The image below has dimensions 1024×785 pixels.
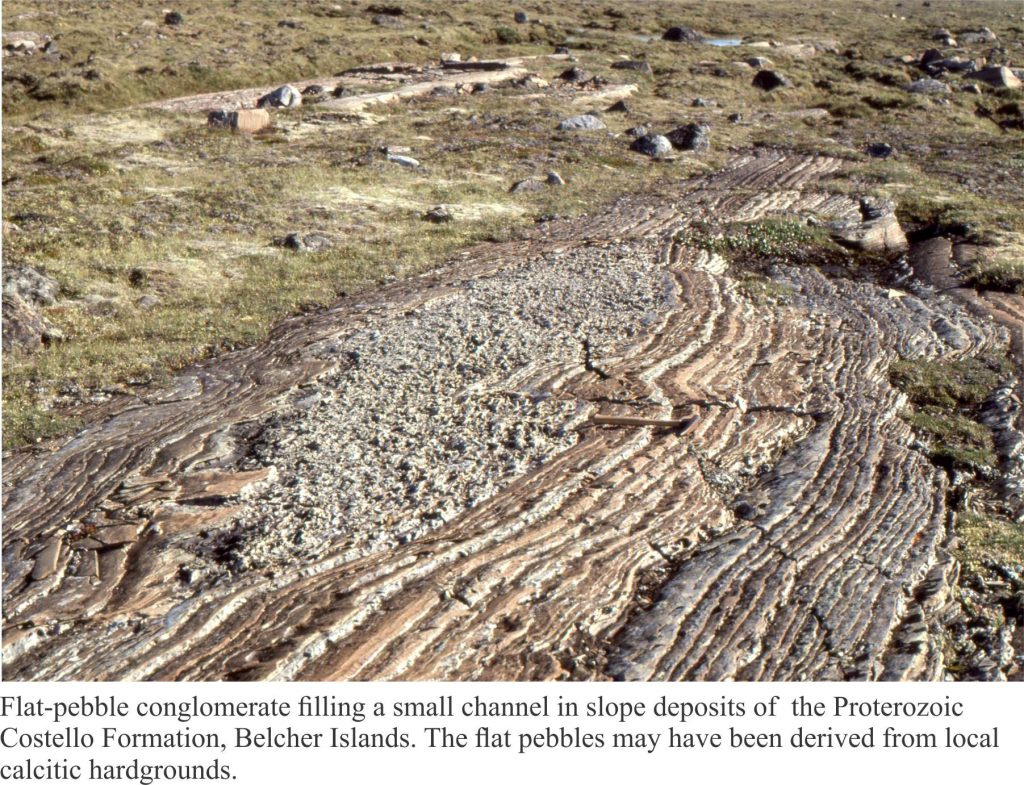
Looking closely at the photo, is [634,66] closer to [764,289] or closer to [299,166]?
[299,166]

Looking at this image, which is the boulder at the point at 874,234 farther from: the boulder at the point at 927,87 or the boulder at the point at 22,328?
the boulder at the point at 927,87

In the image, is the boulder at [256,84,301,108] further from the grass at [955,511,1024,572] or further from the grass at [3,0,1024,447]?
the grass at [955,511,1024,572]

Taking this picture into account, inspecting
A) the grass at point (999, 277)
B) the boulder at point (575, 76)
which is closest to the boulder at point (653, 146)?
the boulder at point (575, 76)

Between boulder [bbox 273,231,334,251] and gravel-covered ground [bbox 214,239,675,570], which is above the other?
gravel-covered ground [bbox 214,239,675,570]

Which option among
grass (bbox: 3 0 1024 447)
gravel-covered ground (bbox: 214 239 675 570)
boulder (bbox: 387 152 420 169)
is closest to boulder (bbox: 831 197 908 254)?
grass (bbox: 3 0 1024 447)
